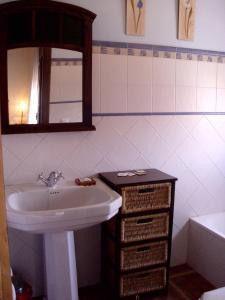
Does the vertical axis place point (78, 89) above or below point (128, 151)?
above

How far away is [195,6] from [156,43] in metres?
0.44

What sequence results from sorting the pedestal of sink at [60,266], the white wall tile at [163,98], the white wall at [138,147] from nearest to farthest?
the pedestal of sink at [60,266] → the white wall at [138,147] → the white wall tile at [163,98]

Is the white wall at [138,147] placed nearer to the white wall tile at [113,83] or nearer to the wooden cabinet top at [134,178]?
the white wall tile at [113,83]

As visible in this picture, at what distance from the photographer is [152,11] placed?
7.00ft

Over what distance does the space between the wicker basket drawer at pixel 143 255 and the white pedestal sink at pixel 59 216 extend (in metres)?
0.35

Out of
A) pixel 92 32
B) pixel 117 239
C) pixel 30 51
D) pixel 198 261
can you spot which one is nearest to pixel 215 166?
pixel 198 261

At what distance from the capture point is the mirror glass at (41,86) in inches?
71.6

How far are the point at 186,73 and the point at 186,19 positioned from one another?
39 cm

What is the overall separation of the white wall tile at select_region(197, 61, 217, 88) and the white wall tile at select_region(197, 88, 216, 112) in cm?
4

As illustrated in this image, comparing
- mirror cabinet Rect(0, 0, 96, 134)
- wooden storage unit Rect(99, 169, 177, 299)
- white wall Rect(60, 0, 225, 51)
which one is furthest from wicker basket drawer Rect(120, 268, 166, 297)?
white wall Rect(60, 0, 225, 51)

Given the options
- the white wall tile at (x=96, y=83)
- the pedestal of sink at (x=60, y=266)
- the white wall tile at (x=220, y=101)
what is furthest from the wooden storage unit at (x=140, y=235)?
the white wall tile at (x=220, y=101)

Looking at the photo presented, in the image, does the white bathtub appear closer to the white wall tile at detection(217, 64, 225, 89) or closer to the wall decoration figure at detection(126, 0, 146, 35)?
the white wall tile at detection(217, 64, 225, 89)

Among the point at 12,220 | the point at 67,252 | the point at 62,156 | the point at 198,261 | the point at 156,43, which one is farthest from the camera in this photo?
the point at 198,261

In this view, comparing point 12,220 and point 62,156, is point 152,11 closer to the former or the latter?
point 62,156
